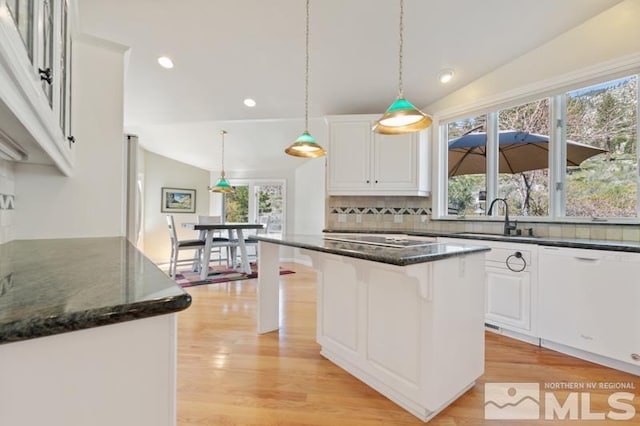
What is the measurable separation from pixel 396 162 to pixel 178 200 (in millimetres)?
5308

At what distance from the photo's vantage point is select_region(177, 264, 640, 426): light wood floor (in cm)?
159

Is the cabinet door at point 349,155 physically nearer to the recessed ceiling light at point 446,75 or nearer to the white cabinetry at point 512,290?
the recessed ceiling light at point 446,75

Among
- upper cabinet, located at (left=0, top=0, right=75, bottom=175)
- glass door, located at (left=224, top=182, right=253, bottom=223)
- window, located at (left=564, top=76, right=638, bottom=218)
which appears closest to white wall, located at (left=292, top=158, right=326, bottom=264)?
glass door, located at (left=224, top=182, right=253, bottom=223)

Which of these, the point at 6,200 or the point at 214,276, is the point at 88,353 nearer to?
the point at 6,200

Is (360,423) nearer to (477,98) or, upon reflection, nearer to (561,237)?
(561,237)

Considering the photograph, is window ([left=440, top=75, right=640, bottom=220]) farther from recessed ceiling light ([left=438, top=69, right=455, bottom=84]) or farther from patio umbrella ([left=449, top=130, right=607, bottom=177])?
recessed ceiling light ([left=438, top=69, right=455, bottom=84])

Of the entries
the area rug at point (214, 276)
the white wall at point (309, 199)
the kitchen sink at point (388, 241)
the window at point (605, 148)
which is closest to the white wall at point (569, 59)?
the window at point (605, 148)

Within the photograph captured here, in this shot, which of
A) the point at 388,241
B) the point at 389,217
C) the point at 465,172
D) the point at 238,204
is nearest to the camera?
the point at 388,241

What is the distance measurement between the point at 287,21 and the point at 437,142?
7.19 ft

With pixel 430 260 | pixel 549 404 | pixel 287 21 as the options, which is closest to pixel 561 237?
pixel 549 404

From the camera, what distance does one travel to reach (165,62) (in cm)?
321

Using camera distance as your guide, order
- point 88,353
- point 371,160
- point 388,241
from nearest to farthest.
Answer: point 88,353, point 388,241, point 371,160

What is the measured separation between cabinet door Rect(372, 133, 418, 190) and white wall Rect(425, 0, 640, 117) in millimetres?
756

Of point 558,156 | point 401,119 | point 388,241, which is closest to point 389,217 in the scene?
point 558,156
